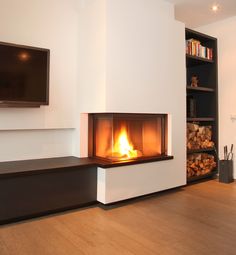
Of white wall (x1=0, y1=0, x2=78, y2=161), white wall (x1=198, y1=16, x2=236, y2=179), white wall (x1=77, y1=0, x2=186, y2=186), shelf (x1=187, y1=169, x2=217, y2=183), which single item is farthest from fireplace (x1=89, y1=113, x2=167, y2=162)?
white wall (x1=198, y1=16, x2=236, y2=179)

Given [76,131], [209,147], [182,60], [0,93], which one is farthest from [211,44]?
[0,93]

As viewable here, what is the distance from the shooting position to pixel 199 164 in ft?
13.2

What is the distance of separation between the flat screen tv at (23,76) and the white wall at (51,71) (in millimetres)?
195

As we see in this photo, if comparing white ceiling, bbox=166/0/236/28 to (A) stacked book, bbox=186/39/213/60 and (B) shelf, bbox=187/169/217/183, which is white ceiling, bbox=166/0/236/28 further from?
(B) shelf, bbox=187/169/217/183

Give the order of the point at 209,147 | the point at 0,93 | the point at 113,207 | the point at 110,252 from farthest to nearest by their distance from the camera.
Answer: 1. the point at 209,147
2. the point at 113,207
3. the point at 0,93
4. the point at 110,252

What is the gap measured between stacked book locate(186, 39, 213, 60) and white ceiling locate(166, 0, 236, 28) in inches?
16.8

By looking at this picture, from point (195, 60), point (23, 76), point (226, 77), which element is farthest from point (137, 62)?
point (226, 77)

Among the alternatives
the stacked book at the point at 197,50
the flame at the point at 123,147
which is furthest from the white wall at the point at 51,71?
the stacked book at the point at 197,50

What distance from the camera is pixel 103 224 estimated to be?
92.7 inches

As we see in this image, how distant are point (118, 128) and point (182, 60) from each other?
4.54 feet

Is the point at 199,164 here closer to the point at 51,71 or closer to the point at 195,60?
the point at 195,60

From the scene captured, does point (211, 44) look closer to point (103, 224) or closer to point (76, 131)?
point (76, 131)

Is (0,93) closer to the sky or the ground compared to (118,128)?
closer to the sky

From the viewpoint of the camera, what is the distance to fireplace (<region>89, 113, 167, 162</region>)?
9.86 ft
